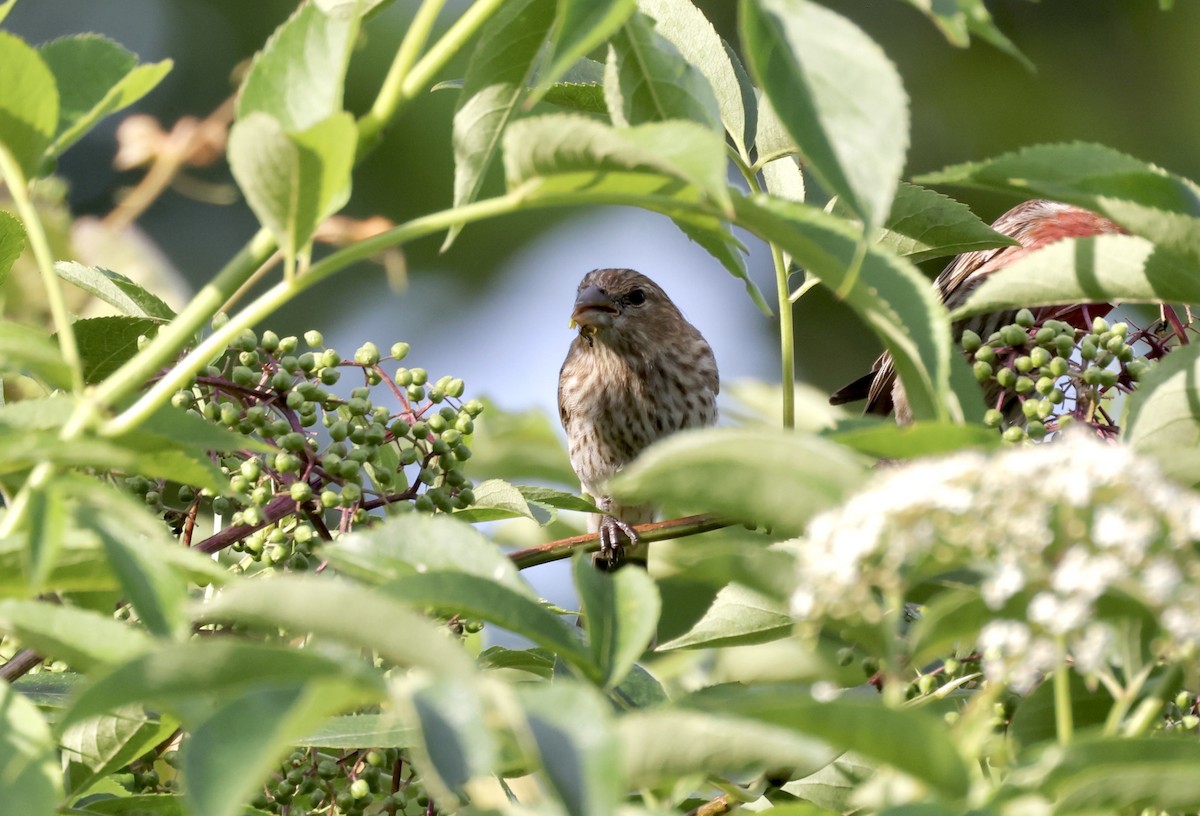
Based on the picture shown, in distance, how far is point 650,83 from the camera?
5.75 feet

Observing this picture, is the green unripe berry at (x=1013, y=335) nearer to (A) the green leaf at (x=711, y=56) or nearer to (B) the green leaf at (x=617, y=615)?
(A) the green leaf at (x=711, y=56)

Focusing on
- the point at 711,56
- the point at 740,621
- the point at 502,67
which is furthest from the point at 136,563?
the point at 711,56

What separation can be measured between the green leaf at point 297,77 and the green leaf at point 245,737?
616mm

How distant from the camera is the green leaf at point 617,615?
4.34ft

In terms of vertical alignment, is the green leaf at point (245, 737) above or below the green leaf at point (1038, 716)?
above

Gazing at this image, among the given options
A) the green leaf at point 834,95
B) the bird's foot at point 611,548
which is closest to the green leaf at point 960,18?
the green leaf at point 834,95

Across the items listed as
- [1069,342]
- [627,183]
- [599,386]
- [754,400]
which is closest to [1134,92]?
[599,386]

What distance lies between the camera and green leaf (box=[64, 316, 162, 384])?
2.16 meters

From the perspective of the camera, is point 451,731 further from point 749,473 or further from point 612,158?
point 612,158

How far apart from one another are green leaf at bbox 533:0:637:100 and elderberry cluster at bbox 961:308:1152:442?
2.54 ft

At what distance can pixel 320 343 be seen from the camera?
2.43 metres

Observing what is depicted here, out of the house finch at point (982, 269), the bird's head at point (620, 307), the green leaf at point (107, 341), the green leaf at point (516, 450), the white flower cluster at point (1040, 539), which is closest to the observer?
the white flower cluster at point (1040, 539)

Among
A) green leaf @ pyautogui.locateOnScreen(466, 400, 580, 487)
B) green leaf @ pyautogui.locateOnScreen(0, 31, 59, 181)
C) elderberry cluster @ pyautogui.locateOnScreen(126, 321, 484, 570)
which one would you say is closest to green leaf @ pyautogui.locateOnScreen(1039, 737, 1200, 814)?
green leaf @ pyautogui.locateOnScreen(0, 31, 59, 181)

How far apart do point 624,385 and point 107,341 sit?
4.03 metres
